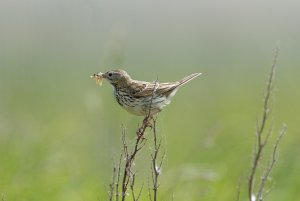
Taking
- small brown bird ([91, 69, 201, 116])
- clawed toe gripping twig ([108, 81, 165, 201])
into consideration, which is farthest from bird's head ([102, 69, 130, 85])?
clawed toe gripping twig ([108, 81, 165, 201])

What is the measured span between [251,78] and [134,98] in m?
20.9

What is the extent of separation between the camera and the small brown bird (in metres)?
7.02

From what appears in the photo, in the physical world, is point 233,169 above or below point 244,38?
below

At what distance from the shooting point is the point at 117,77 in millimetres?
7668

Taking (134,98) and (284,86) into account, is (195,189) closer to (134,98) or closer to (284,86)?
(134,98)

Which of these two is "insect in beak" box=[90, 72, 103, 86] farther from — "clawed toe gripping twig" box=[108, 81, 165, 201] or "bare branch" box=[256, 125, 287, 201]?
"bare branch" box=[256, 125, 287, 201]

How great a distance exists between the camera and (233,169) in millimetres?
10445

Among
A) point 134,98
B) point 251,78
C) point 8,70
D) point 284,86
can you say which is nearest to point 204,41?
point 251,78

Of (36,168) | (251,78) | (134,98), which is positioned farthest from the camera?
(251,78)

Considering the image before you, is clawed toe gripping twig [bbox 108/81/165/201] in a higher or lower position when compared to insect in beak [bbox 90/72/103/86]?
lower

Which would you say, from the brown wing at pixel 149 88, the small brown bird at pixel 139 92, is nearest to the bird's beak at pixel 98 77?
the small brown bird at pixel 139 92

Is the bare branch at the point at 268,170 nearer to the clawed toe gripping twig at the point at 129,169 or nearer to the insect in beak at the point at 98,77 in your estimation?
the clawed toe gripping twig at the point at 129,169

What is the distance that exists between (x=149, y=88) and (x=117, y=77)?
1.29ft

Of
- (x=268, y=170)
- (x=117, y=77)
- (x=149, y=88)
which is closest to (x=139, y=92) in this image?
(x=149, y=88)
